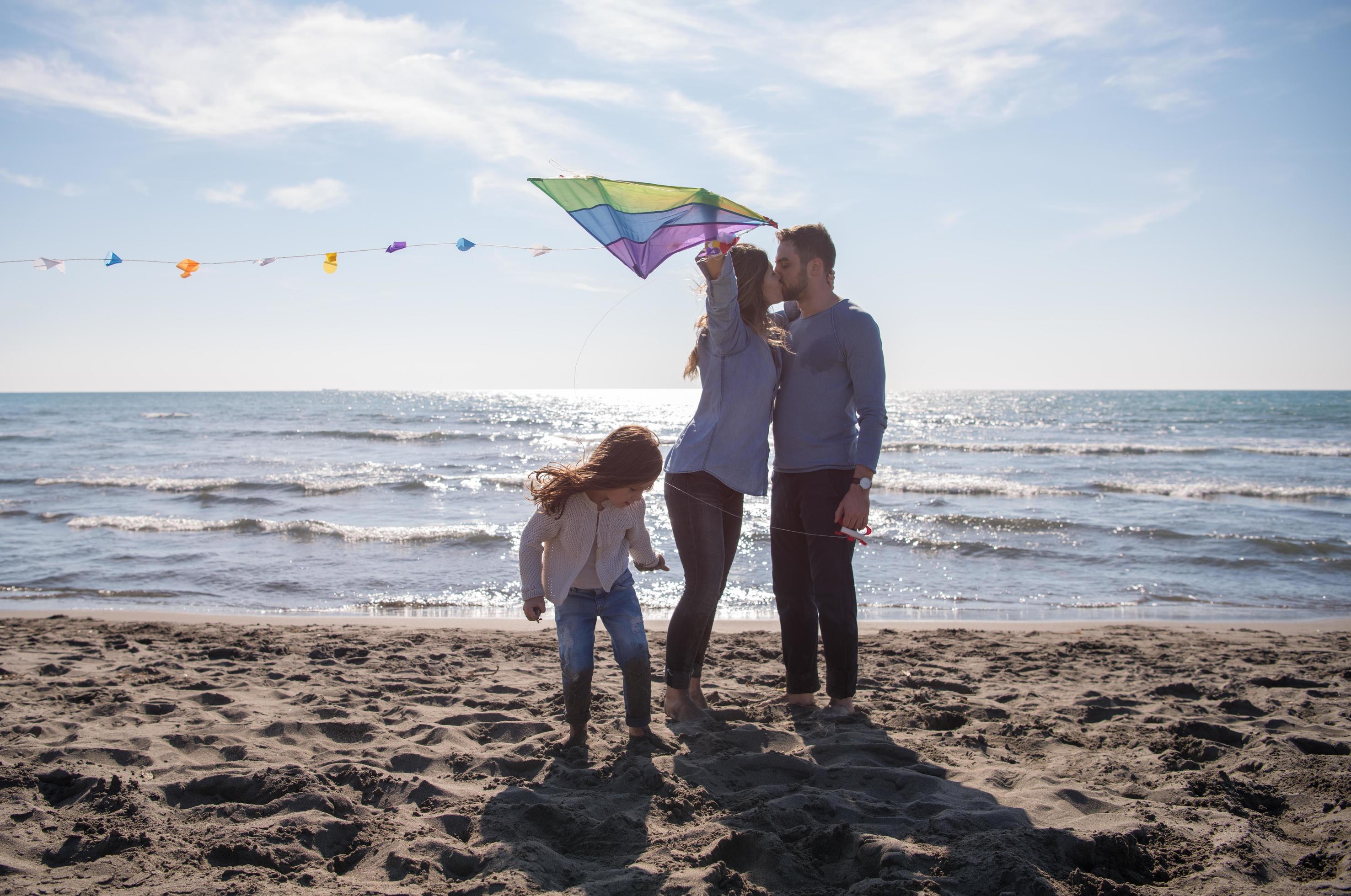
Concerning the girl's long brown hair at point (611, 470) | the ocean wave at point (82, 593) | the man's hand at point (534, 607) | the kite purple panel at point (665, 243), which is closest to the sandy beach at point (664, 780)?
the man's hand at point (534, 607)

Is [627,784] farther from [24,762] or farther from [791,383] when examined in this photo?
[24,762]

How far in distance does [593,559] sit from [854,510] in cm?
103

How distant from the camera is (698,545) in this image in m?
3.21

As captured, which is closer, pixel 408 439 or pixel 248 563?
pixel 248 563

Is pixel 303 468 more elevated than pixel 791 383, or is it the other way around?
pixel 791 383

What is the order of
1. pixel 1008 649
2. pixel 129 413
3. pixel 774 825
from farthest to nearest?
1. pixel 129 413
2. pixel 1008 649
3. pixel 774 825

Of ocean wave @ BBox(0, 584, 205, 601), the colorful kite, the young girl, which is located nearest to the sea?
ocean wave @ BBox(0, 584, 205, 601)

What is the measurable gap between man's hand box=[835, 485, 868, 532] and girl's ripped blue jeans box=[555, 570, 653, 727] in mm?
878

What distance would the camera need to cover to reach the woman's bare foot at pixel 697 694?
3566 millimetres

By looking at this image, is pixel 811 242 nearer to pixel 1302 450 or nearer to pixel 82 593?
pixel 82 593

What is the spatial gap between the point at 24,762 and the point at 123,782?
1.53ft

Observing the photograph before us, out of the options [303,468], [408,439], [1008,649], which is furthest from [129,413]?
[1008,649]

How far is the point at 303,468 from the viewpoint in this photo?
17688 millimetres

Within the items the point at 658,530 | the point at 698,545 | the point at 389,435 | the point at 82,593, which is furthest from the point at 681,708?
the point at 389,435
